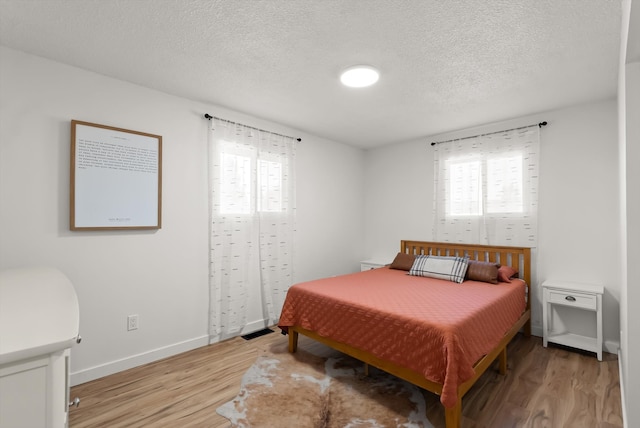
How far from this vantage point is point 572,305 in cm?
287

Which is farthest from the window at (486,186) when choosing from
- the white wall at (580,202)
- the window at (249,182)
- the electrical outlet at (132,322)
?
the electrical outlet at (132,322)

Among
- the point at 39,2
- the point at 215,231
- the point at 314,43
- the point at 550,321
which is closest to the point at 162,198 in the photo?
the point at 215,231

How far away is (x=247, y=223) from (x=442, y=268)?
7.32 ft

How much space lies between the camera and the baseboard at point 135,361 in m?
2.33

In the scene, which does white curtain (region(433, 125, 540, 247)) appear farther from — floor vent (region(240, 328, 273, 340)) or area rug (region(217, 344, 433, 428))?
floor vent (region(240, 328, 273, 340))

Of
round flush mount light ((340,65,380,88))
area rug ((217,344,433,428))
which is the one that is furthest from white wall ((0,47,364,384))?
round flush mount light ((340,65,380,88))

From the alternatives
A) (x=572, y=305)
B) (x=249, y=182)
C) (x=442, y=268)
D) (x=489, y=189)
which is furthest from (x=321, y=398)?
(x=489, y=189)

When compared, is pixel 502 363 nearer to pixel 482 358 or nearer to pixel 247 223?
pixel 482 358

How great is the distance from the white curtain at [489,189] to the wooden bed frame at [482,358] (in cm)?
11

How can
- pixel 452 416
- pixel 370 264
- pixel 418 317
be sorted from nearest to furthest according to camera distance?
pixel 452 416
pixel 418 317
pixel 370 264

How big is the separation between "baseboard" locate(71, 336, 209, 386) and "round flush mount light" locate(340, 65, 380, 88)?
9.13 feet

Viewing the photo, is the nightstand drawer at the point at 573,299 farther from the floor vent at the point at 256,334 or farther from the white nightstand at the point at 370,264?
the floor vent at the point at 256,334

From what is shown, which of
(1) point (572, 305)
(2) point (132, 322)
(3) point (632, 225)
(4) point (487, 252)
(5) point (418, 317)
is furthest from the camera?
(4) point (487, 252)

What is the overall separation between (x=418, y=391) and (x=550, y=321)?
5.99 ft
